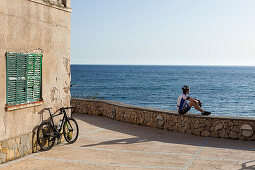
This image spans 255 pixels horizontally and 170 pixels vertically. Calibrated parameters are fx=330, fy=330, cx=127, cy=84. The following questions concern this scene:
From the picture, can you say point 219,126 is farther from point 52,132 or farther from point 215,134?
point 52,132

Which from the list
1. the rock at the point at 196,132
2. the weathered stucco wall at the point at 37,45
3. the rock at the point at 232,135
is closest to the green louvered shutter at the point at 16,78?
the weathered stucco wall at the point at 37,45

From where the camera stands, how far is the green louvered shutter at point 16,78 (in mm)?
7973

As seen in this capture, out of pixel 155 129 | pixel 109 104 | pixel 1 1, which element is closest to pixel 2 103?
pixel 1 1

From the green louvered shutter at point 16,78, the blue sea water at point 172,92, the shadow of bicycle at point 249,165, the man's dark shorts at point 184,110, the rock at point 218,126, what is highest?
the green louvered shutter at point 16,78

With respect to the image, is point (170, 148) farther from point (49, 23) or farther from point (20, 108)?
point (49, 23)

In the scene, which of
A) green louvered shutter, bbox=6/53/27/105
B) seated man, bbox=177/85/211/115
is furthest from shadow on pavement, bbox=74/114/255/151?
green louvered shutter, bbox=6/53/27/105

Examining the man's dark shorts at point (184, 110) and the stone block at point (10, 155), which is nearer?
the stone block at point (10, 155)

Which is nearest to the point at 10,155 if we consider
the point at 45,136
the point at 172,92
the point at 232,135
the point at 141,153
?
the point at 45,136

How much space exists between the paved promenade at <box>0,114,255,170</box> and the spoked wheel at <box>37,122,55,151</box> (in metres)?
0.23

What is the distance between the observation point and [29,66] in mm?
8680

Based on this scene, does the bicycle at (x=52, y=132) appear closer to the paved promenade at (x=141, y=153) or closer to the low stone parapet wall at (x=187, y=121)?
the paved promenade at (x=141, y=153)

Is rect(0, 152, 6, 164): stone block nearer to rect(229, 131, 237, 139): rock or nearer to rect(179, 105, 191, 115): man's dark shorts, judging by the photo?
rect(179, 105, 191, 115): man's dark shorts

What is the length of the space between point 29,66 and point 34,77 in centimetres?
38

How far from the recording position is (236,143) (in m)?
10.5
